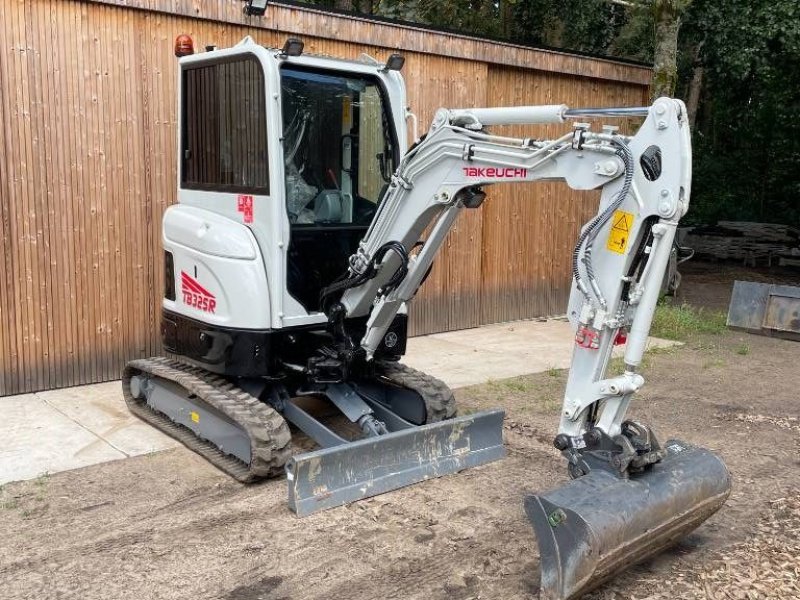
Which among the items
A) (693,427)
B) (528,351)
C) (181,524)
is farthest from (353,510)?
(528,351)

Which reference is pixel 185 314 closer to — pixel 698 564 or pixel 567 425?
pixel 567 425

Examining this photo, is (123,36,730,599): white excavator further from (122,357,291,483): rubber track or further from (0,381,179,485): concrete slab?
(0,381,179,485): concrete slab

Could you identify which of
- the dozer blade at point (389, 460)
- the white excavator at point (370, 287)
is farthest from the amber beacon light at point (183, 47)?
the dozer blade at point (389, 460)

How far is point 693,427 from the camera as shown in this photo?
21.0 feet

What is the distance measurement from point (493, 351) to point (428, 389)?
130 inches

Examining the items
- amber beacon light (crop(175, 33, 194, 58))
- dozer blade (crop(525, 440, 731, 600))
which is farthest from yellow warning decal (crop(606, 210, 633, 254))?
amber beacon light (crop(175, 33, 194, 58))

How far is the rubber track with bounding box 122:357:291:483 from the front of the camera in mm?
4773

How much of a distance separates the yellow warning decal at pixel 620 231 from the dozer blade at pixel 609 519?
1040mm

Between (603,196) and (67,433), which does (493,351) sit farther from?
(603,196)

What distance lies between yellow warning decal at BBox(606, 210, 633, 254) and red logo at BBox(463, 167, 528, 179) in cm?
59

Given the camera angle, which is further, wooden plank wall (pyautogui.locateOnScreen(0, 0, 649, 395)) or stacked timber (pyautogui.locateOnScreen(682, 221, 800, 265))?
stacked timber (pyautogui.locateOnScreen(682, 221, 800, 265))

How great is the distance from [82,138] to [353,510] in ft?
13.3

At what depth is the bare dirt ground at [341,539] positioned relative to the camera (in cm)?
381

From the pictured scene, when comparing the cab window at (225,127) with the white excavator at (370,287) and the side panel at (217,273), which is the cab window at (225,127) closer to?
the white excavator at (370,287)
